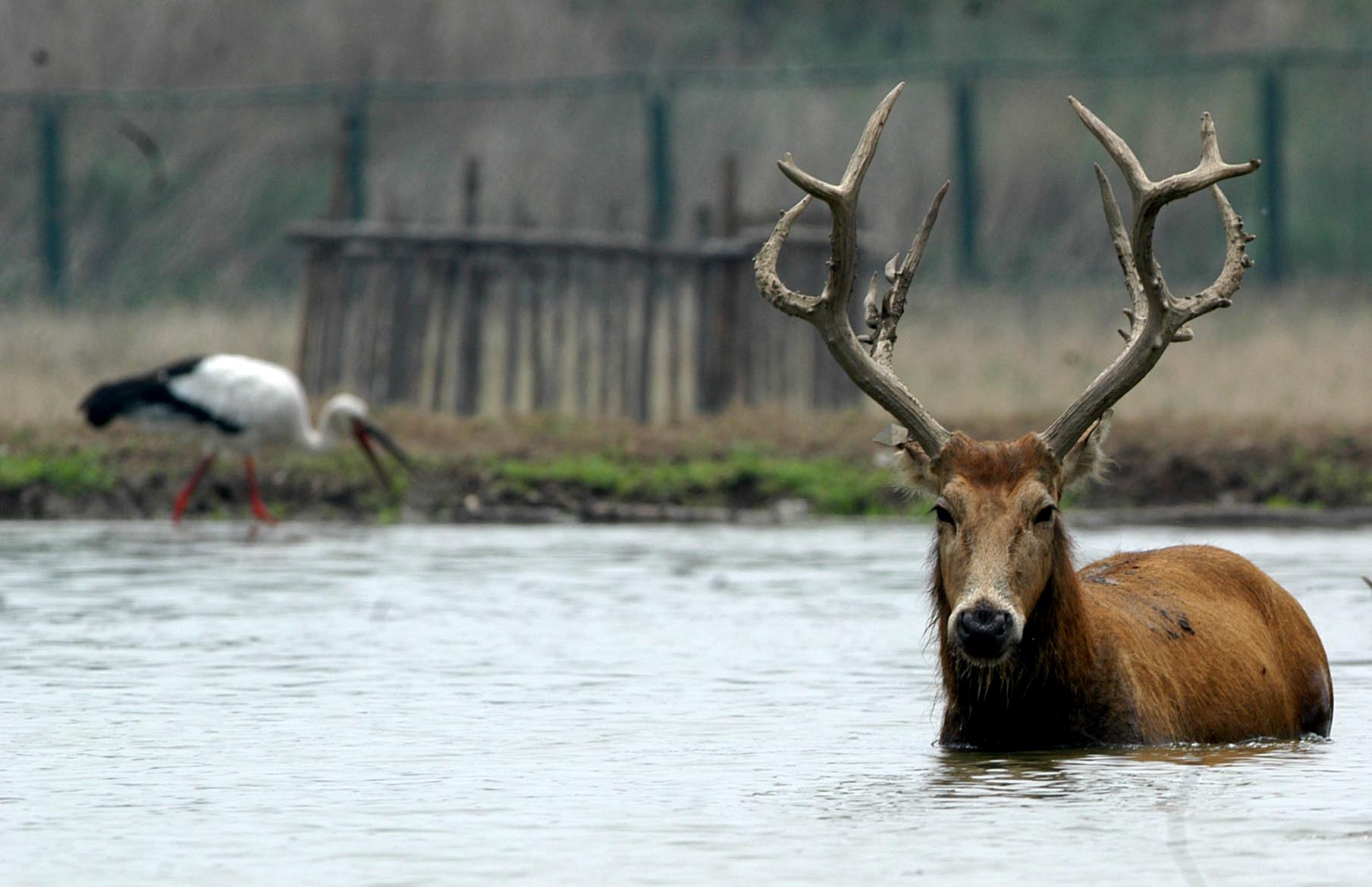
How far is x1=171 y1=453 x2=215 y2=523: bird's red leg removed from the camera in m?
17.1

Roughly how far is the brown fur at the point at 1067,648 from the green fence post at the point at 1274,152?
1681cm

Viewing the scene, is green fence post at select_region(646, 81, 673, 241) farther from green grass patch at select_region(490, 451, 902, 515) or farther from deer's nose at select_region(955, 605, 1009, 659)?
deer's nose at select_region(955, 605, 1009, 659)

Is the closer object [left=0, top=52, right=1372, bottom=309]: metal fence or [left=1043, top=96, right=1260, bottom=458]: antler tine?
[left=1043, top=96, right=1260, bottom=458]: antler tine

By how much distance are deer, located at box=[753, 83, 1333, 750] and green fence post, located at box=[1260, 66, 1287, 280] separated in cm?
1700

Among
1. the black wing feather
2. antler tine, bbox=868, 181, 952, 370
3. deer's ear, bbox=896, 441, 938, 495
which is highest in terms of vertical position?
antler tine, bbox=868, 181, 952, 370

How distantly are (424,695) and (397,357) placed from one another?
987 cm

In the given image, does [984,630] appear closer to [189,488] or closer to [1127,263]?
[1127,263]

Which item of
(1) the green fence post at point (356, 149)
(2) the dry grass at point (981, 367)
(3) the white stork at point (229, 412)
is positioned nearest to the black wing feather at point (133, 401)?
(3) the white stork at point (229, 412)

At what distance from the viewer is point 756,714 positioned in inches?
379

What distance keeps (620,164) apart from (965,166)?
26.4 feet

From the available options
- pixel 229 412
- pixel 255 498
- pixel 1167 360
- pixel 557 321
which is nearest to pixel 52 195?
pixel 557 321

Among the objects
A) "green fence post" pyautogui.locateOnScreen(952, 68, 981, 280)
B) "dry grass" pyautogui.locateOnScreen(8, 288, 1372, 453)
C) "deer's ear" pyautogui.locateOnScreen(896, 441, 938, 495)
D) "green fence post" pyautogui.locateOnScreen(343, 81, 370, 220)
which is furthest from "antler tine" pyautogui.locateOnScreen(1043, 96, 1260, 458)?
"green fence post" pyautogui.locateOnScreen(952, 68, 981, 280)

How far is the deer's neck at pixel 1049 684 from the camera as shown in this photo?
8.02 meters

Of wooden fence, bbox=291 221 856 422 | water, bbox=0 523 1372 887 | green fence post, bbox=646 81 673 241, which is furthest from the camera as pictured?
green fence post, bbox=646 81 673 241
